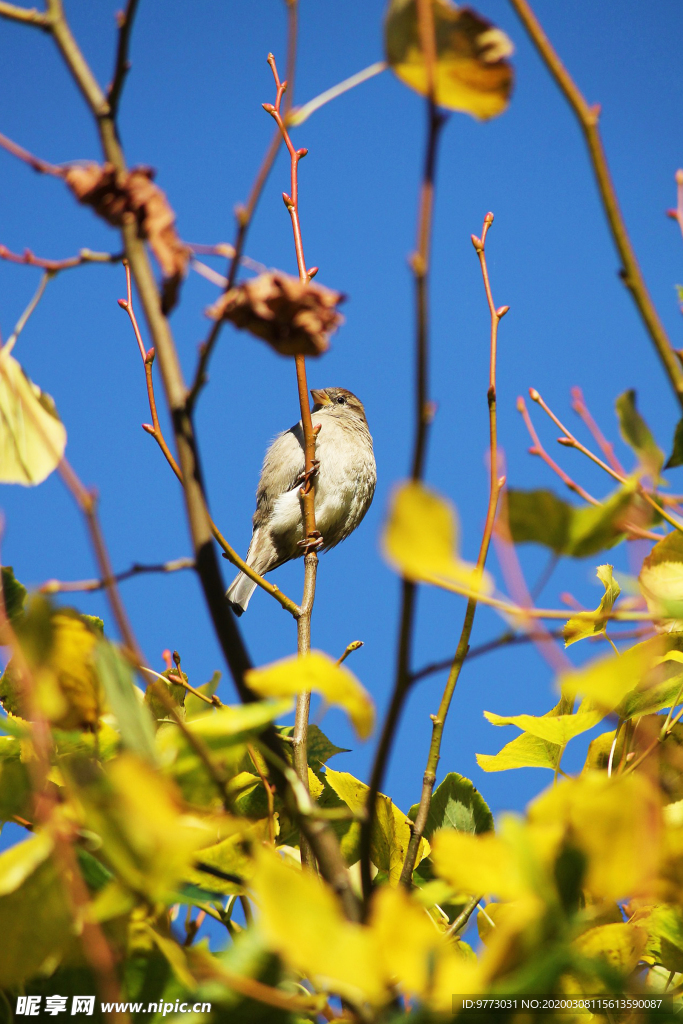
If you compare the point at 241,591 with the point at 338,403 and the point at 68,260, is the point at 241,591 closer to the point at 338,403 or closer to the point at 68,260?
the point at 338,403

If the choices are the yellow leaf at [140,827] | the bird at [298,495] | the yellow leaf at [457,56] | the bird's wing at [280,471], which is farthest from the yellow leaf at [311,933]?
the bird's wing at [280,471]

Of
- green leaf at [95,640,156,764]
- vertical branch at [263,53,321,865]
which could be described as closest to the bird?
vertical branch at [263,53,321,865]

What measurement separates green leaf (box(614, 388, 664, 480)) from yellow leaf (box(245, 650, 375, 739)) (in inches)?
19.3

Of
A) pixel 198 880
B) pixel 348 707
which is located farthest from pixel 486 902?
pixel 348 707

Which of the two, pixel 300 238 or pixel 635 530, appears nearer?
pixel 635 530

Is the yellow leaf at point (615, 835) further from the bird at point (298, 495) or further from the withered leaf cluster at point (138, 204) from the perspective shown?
the bird at point (298, 495)

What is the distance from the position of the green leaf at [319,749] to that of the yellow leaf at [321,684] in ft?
2.70

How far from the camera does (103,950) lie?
1.55 feet

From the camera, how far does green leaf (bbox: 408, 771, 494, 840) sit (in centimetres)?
114

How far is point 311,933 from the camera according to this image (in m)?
0.41

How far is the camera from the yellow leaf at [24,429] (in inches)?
28.7

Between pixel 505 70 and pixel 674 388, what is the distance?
0.26 meters

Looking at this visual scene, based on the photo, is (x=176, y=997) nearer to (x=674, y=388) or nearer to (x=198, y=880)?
(x=198, y=880)

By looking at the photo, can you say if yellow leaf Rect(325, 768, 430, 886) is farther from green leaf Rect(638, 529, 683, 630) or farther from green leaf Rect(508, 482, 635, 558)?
green leaf Rect(508, 482, 635, 558)
